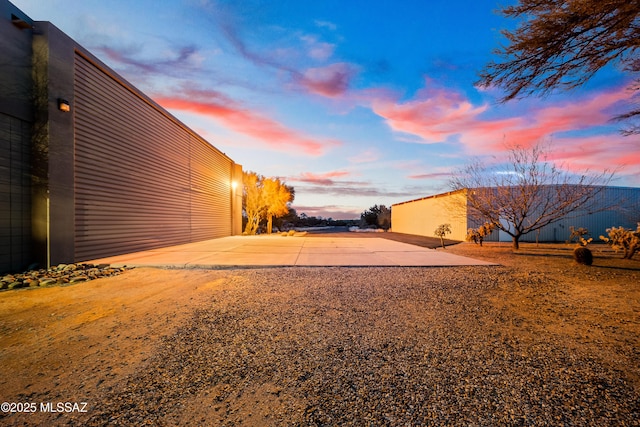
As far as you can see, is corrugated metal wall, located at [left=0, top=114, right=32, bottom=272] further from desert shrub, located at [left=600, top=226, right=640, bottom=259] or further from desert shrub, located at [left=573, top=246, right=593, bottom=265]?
desert shrub, located at [left=600, top=226, right=640, bottom=259]

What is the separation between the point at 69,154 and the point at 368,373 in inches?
333

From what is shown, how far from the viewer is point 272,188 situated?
22.8 meters

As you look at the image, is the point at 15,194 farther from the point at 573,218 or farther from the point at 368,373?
the point at 573,218

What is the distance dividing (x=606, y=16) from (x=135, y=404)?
702cm

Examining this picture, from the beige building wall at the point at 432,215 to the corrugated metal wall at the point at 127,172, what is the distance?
543 inches

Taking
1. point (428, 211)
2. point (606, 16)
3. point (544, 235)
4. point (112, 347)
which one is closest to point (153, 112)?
point (112, 347)

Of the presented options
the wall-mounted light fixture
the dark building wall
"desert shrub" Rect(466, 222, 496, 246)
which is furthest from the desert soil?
"desert shrub" Rect(466, 222, 496, 246)

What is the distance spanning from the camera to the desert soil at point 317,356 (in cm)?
185

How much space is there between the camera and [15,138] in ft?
20.0

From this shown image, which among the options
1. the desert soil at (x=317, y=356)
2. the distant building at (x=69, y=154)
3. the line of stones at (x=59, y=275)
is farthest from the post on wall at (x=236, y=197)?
the desert soil at (x=317, y=356)

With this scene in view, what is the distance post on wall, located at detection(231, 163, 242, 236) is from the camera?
20398mm

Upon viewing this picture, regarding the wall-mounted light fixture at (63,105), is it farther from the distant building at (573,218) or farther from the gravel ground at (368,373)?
the distant building at (573,218)

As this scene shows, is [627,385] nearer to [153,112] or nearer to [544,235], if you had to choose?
[153,112]

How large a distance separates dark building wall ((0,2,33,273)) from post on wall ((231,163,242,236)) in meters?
14.0
